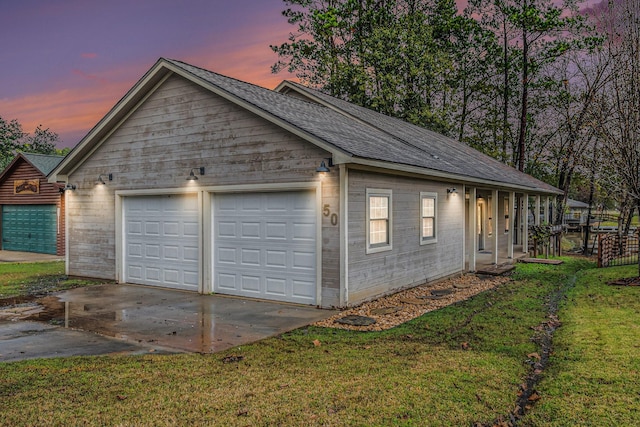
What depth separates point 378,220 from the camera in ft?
33.2

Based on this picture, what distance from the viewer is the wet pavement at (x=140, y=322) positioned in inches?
259

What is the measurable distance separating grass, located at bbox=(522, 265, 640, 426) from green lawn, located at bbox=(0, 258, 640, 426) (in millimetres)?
19

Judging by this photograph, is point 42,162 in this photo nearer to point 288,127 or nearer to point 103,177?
point 103,177

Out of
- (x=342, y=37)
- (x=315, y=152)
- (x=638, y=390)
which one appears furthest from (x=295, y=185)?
(x=342, y=37)

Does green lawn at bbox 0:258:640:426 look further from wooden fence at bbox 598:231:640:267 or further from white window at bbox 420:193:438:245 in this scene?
wooden fence at bbox 598:231:640:267

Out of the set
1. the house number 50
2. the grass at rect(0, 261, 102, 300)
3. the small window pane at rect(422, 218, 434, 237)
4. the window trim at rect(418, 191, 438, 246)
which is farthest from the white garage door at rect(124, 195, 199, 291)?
the small window pane at rect(422, 218, 434, 237)

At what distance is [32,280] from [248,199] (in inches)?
292

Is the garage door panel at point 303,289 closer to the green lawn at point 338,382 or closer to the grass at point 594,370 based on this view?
the green lawn at point 338,382

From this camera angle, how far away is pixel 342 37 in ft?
→ 102

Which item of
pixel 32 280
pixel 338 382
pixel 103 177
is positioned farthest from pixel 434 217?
pixel 32 280

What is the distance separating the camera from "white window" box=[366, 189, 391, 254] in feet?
31.8

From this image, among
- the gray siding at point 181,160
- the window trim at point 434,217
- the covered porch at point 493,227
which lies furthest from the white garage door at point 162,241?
the covered porch at point 493,227

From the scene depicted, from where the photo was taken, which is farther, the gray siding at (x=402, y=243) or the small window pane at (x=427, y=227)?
the small window pane at (x=427, y=227)

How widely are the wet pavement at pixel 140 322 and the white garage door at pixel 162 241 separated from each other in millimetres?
670
